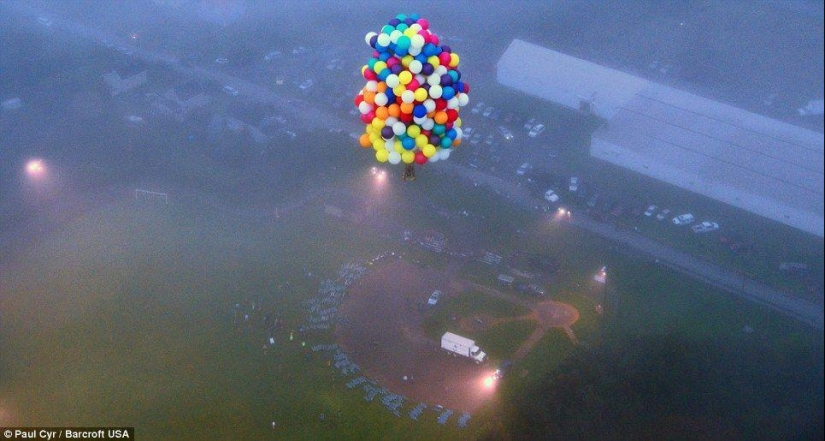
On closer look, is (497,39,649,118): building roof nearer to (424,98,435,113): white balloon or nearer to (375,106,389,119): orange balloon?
(424,98,435,113): white balloon

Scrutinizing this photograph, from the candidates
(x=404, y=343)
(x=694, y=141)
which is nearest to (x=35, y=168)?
(x=404, y=343)

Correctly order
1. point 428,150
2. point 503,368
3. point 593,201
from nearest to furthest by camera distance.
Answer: point 428,150 → point 503,368 → point 593,201

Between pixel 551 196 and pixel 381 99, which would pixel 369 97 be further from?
pixel 551 196

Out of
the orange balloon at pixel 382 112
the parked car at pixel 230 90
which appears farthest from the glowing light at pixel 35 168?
the orange balloon at pixel 382 112

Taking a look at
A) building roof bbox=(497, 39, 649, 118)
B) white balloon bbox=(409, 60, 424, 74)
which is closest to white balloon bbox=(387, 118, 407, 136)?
white balloon bbox=(409, 60, 424, 74)

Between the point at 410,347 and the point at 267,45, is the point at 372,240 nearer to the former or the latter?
the point at 410,347

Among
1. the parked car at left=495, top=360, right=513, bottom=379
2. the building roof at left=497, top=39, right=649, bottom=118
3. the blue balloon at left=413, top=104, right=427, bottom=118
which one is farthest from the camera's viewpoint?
the building roof at left=497, top=39, right=649, bottom=118
